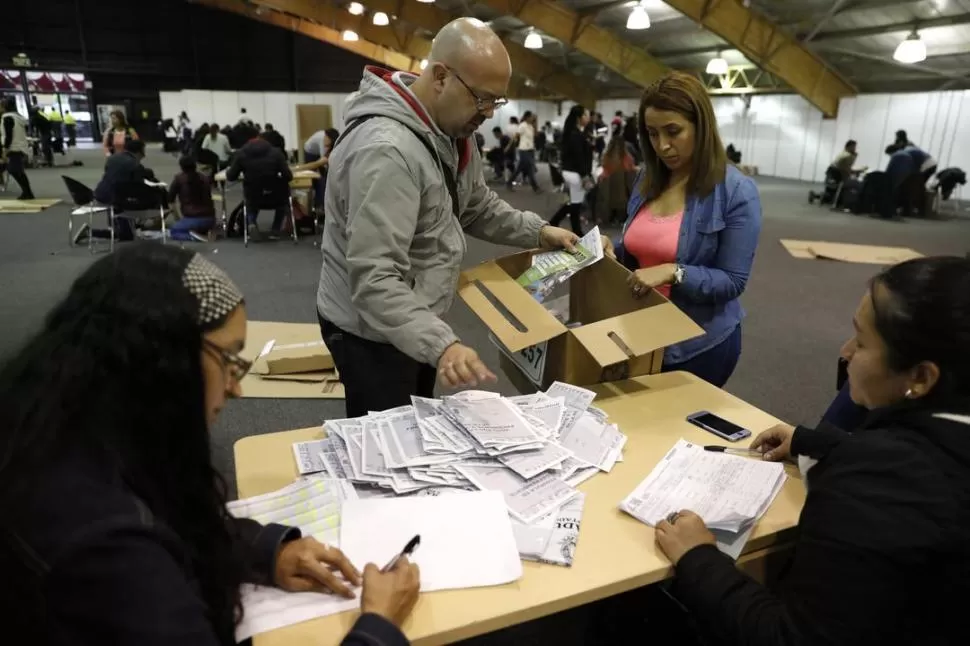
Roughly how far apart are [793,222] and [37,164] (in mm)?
14601

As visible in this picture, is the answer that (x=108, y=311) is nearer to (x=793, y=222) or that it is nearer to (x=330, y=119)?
(x=793, y=222)

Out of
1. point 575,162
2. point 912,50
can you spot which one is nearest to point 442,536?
point 575,162

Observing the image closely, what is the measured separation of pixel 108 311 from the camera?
0.72 meters

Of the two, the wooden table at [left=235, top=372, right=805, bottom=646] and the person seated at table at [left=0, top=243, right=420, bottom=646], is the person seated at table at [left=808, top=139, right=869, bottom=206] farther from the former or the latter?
the person seated at table at [left=0, top=243, right=420, bottom=646]

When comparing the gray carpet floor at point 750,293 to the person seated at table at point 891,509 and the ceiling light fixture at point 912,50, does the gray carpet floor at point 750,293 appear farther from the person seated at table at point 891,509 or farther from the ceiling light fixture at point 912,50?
the ceiling light fixture at point 912,50

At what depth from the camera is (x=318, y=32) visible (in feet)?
62.0

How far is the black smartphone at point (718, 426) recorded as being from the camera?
4.81 feet

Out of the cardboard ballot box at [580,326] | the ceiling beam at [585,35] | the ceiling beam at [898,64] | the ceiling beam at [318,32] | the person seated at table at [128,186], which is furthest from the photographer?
the ceiling beam at [318,32]

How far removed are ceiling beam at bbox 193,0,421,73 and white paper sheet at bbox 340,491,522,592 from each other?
1804 centimetres

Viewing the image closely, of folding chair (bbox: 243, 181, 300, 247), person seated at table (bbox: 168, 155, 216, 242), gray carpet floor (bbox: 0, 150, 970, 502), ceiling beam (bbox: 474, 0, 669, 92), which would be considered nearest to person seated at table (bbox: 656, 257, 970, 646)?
gray carpet floor (bbox: 0, 150, 970, 502)

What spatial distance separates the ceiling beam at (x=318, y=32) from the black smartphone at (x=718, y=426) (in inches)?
697

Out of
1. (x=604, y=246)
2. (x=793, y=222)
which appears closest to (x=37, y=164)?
(x=793, y=222)

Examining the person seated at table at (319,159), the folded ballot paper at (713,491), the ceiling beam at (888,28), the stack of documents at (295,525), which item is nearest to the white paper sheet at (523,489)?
the folded ballot paper at (713,491)

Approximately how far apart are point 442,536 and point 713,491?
53 centimetres
